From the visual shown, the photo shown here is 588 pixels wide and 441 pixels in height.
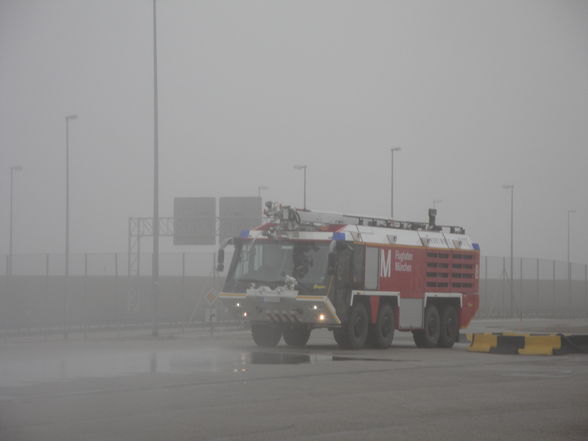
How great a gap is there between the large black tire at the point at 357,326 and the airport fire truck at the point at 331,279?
0.07 feet

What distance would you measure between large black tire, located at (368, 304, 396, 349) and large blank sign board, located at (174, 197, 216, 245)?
27.4m

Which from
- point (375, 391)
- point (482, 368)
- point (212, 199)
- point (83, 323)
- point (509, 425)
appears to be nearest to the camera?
point (509, 425)

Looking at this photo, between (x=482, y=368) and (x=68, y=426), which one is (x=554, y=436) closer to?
(x=68, y=426)

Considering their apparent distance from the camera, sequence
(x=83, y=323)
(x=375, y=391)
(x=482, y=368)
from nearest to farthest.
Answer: (x=375, y=391) → (x=482, y=368) → (x=83, y=323)

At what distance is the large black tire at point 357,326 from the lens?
24.4 metres

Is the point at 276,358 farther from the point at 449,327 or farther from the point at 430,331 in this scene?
the point at 449,327

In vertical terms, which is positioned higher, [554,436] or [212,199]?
[212,199]

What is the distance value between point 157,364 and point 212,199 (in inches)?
1321

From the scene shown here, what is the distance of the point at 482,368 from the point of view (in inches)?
770

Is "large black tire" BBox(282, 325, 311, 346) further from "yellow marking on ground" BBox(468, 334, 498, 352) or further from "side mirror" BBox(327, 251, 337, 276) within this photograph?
"yellow marking on ground" BBox(468, 334, 498, 352)

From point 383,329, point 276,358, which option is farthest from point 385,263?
point 276,358

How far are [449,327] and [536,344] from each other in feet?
12.6

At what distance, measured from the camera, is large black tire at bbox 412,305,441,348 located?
2714 centimetres

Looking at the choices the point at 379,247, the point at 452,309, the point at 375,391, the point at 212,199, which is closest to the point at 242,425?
the point at 375,391
